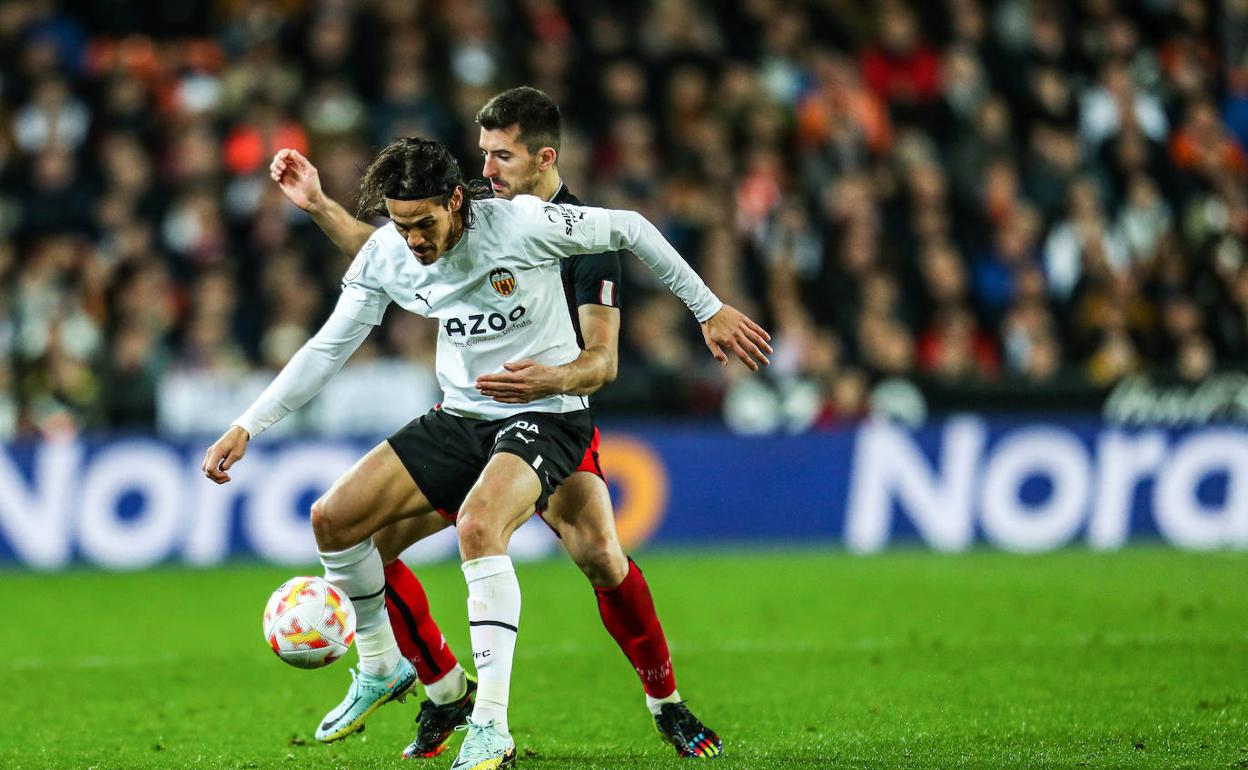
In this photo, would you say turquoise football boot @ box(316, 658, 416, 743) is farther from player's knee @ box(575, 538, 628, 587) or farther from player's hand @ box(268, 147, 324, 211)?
player's hand @ box(268, 147, 324, 211)

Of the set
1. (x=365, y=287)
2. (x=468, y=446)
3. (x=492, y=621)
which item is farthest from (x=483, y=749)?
(x=365, y=287)

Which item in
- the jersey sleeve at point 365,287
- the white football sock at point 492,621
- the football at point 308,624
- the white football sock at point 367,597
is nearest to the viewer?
the white football sock at point 492,621

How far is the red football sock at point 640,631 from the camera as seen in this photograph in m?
6.43

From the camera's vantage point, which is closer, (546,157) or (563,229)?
(563,229)

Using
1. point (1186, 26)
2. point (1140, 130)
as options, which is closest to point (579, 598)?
point (1140, 130)

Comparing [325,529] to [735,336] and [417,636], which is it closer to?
[417,636]

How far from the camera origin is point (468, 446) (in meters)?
6.34

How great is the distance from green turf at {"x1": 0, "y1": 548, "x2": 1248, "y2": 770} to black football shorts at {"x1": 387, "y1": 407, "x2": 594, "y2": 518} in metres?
1.00

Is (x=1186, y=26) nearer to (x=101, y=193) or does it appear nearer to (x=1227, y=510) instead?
(x=1227, y=510)

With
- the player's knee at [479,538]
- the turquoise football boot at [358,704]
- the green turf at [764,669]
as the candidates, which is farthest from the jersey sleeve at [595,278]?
the green turf at [764,669]

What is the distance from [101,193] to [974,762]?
1126 cm

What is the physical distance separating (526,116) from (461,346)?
1015 mm

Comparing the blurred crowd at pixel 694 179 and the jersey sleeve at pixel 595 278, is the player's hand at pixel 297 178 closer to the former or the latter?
the jersey sleeve at pixel 595 278

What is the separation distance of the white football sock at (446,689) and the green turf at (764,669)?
0.26 metres
